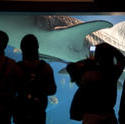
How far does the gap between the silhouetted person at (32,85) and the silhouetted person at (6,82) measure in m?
0.07

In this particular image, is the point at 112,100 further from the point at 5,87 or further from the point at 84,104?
the point at 5,87

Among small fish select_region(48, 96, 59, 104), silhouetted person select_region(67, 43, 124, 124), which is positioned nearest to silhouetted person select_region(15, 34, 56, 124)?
silhouetted person select_region(67, 43, 124, 124)

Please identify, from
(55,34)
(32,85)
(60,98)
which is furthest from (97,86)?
(55,34)

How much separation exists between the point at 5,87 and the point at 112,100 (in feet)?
3.29

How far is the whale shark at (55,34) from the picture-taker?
3898 mm

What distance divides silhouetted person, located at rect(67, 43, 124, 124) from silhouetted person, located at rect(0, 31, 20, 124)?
21.1 inches

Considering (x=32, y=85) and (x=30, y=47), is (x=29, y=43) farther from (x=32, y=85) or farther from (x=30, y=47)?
(x=32, y=85)

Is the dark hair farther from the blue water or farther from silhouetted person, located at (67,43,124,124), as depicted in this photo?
the blue water

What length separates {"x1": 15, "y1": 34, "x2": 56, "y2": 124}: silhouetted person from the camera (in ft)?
7.23

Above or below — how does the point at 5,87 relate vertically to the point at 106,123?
above

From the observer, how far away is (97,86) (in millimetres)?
2117

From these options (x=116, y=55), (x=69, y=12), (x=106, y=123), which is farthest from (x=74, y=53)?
(x=106, y=123)

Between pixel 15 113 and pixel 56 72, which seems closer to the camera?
pixel 15 113

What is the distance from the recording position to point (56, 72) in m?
3.94
